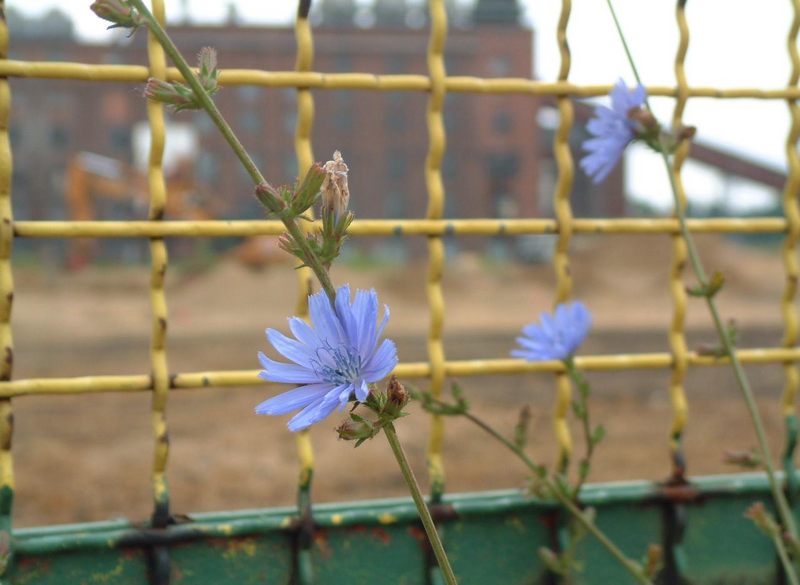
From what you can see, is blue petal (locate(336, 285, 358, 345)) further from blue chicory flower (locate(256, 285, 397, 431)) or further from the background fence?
the background fence

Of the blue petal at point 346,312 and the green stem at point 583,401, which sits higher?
the green stem at point 583,401

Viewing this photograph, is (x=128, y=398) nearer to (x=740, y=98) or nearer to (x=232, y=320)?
(x=740, y=98)

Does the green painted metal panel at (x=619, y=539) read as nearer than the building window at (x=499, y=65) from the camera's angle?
Yes

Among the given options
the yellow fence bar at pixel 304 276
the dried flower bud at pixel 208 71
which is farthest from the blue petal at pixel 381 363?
the yellow fence bar at pixel 304 276

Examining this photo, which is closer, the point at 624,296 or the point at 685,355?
the point at 685,355

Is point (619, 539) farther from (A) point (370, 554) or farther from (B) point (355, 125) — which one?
(B) point (355, 125)

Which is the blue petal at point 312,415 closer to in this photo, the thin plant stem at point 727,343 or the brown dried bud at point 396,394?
the brown dried bud at point 396,394

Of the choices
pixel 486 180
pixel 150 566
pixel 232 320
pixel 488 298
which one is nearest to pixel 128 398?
pixel 150 566
